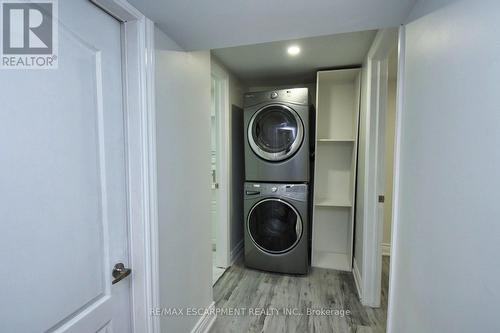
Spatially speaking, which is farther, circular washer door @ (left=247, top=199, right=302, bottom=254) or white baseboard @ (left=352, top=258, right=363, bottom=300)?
circular washer door @ (left=247, top=199, right=302, bottom=254)

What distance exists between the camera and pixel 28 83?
688 millimetres

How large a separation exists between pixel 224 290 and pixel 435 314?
1.96m

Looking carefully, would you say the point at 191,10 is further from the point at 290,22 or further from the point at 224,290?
the point at 224,290

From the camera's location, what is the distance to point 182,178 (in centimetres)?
142

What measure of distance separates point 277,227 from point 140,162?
6.02ft

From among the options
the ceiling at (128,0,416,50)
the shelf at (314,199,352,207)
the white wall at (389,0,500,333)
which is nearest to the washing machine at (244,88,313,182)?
the shelf at (314,199,352,207)

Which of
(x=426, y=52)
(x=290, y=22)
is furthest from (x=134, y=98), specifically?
(x=426, y=52)

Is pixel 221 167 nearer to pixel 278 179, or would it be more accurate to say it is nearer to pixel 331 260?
pixel 278 179

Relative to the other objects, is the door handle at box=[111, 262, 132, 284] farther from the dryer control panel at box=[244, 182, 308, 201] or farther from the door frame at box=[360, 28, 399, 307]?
the door frame at box=[360, 28, 399, 307]

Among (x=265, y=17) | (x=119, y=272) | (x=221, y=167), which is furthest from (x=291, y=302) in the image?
(x=265, y=17)

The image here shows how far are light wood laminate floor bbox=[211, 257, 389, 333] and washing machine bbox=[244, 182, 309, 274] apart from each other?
16 centimetres

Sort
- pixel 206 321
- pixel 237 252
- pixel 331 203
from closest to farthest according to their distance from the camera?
pixel 206 321 < pixel 331 203 < pixel 237 252

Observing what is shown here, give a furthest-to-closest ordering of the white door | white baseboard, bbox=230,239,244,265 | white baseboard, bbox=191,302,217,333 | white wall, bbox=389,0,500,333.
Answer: white baseboard, bbox=230,239,244,265 → white baseboard, bbox=191,302,217,333 → the white door → white wall, bbox=389,0,500,333

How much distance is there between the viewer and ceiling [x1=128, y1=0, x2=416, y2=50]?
3.16 feet
